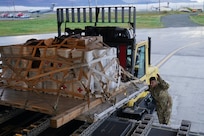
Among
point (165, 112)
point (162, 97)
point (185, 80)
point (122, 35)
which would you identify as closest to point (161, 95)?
point (162, 97)

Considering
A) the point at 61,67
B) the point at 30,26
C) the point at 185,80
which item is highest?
the point at 61,67

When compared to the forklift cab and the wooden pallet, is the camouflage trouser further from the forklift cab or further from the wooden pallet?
the wooden pallet

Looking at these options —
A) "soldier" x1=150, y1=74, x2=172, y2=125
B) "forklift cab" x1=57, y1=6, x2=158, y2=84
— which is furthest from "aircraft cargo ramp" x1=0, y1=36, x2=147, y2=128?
"soldier" x1=150, y1=74, x2=172, y2=125

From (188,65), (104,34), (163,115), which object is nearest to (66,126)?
(104,34)

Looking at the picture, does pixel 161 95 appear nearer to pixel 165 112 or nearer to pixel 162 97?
pixel 162 97

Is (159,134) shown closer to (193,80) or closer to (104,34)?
(104,34)

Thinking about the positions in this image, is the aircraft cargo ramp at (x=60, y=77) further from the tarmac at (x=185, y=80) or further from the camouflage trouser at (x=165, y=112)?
the tarmac at (x=185, y=80)

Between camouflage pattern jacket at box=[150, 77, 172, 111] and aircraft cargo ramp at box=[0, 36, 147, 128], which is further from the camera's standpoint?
camouflage pattern jacket at box=[150, 77, 172, 111]

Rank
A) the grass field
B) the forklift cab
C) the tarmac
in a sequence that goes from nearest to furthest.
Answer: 1. the forklift cab
2. the tarmac
3. the grass field

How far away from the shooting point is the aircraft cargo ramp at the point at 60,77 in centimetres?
338

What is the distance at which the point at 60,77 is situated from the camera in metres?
3.57

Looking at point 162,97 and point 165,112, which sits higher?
point 162,97

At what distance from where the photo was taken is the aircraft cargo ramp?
3383 mm

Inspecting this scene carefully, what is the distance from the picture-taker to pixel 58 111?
10.3 ft
